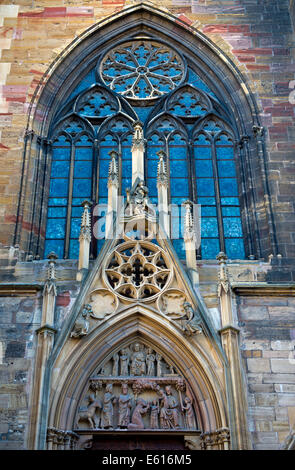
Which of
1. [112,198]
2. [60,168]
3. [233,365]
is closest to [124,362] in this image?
[233,365]

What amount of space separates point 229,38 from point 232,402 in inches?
342

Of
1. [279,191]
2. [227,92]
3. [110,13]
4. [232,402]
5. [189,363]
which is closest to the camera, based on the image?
[232,402]

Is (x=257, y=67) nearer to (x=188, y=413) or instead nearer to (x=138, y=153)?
(x=138, y=153)

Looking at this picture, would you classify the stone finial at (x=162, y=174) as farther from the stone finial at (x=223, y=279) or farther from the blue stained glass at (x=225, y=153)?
the stone finial at (x=223, y=279)

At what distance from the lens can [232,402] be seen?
416 inches

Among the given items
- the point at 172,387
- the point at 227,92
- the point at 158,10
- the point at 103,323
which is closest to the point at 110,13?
the point at 158,10

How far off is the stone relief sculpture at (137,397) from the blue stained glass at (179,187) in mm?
3921

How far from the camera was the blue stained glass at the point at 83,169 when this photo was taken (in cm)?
1449

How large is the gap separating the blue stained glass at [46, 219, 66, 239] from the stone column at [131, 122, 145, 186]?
1774 mm

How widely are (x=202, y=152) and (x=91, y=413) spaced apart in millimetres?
6386

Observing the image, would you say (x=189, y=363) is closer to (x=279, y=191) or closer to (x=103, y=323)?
(x=103, y=323)

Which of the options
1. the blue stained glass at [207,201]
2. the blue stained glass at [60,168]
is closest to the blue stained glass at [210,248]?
the blue stained glass at [207,201]

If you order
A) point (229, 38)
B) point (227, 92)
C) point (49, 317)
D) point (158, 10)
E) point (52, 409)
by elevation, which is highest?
point (158, 10)

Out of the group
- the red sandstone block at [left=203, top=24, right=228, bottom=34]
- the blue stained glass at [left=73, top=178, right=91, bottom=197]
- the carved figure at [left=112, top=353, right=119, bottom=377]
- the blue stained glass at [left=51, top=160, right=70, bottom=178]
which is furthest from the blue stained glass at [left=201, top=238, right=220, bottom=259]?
the red sandstone block at [left=203, top=24, right=228, bottom=34]
